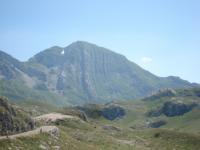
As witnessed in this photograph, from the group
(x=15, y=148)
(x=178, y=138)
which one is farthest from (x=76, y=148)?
(x=178, y=138)

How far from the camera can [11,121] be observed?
244 ft

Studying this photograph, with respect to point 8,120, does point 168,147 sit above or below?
below

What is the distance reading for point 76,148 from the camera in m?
79.6

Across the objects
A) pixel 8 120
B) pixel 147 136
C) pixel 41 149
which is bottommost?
pixel 147 136

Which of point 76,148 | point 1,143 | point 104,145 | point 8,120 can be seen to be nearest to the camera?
point 1,143

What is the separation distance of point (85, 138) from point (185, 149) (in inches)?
1320

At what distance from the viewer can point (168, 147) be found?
11631 centimetres

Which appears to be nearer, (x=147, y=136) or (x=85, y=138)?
(x=85, y=138)

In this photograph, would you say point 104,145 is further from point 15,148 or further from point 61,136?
point 15,148

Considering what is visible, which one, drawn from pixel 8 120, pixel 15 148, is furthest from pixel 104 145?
pixel 15 148

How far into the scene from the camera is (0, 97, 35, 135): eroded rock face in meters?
72.3

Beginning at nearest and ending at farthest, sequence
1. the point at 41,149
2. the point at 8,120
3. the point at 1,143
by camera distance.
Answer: the point at 1,143 < the point at 41,149 < the point at 8,120

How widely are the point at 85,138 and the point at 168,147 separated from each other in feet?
95.9

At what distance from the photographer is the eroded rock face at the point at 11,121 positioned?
72.3 metres
